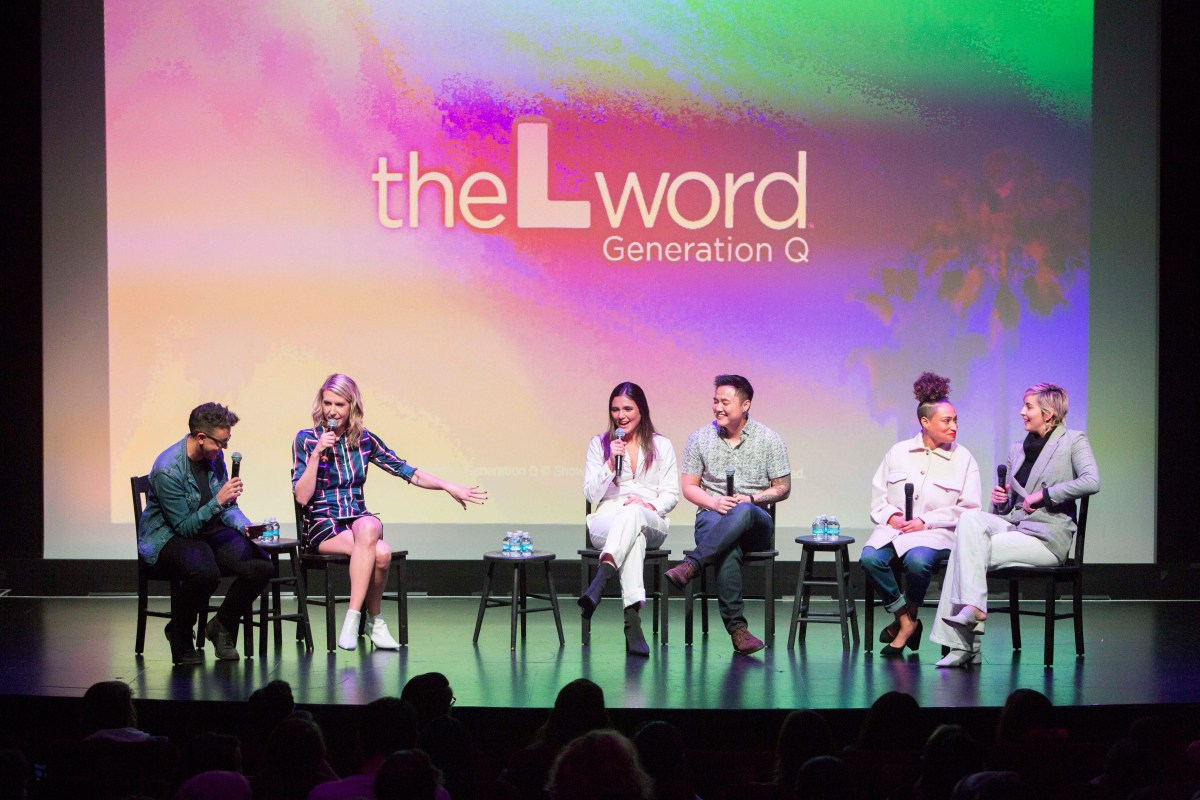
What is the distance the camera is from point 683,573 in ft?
17.1

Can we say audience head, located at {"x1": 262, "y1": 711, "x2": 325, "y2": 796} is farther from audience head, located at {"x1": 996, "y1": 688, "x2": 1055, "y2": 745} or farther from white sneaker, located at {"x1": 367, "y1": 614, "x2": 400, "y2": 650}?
white sneaker, located at {"x1": 367, "y1": 614, "x2": 400, "y2": 650}

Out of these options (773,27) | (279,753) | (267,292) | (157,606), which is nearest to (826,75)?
(773,27)

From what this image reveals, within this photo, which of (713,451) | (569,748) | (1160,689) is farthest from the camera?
(713,451)

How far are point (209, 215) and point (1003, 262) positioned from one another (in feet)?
13.0

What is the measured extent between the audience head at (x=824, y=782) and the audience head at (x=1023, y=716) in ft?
2.98

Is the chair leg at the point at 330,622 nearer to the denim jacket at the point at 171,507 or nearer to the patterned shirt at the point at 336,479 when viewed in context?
the patterned shirt at the point at 336,479

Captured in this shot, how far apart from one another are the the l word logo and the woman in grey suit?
71.1 inches

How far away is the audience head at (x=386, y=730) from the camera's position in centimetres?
279

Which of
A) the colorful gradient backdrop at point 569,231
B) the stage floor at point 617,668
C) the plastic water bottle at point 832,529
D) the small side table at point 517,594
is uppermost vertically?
the colorful gradient backdrop at point 569,231

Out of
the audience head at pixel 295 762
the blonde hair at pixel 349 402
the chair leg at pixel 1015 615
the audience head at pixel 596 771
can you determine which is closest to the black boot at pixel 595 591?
the blonde hair at pixel 349 402

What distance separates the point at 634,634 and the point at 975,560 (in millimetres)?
1315

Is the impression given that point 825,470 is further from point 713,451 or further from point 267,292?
point 267,292

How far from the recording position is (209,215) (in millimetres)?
6660

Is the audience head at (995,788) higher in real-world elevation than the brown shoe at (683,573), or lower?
higher
